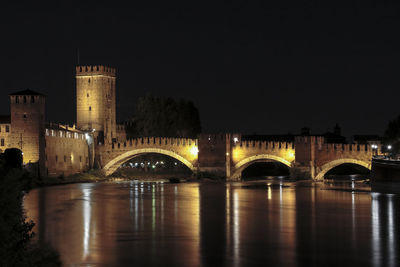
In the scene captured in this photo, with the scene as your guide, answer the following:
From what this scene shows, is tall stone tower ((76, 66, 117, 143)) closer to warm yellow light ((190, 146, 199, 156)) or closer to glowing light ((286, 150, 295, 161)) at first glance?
warm yellow light ((190, 146, 199, 156))

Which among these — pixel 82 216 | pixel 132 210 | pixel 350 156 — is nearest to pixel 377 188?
pixel 350 156

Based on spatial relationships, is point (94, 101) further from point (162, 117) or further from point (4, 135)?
point (4, 135)

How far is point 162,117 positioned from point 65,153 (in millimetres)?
12324

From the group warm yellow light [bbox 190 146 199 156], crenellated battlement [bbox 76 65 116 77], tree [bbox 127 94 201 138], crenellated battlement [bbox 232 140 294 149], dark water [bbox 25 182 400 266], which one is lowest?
dark water [bbox 25 182 400 266]

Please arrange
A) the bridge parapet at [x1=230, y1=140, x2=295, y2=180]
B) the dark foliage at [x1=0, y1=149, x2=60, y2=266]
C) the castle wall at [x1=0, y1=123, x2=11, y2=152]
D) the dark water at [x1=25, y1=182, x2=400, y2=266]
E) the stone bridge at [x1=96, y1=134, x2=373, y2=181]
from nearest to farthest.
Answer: the dark foliage at [x1=0, y1=149, x2=60, y2=266]
the dark water at [x1=25, y1=182, x2=400, y2=266]
the castle wall at [x1=0, y1=123, x2=11, y2=152]
the stone bridge at [x1=96, y1=134, x2=373, y2=181]
the bridge parapet at [x1=230, y1=140, x2=295, y2=180]

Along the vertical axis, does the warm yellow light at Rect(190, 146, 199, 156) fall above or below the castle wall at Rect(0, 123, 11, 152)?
below

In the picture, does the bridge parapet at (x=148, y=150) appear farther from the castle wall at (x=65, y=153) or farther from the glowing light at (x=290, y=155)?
the glowing light at (x=290, y=155)

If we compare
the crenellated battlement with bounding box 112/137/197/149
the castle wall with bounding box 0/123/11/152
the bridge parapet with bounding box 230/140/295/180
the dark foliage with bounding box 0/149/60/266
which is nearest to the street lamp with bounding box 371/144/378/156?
the bridge parapet with bounding box 230/140/295/180

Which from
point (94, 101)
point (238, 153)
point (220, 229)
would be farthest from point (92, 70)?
point (220, 229)

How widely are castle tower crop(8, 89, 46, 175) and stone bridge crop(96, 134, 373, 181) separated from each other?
10664 millimetres

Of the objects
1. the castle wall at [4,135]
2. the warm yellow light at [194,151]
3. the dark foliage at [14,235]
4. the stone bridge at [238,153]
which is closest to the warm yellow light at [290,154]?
the stone bridge at [238,153]

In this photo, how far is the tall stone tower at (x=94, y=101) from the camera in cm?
5544

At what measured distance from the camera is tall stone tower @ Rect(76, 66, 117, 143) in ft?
182

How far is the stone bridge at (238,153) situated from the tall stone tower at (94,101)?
1.91 metres
